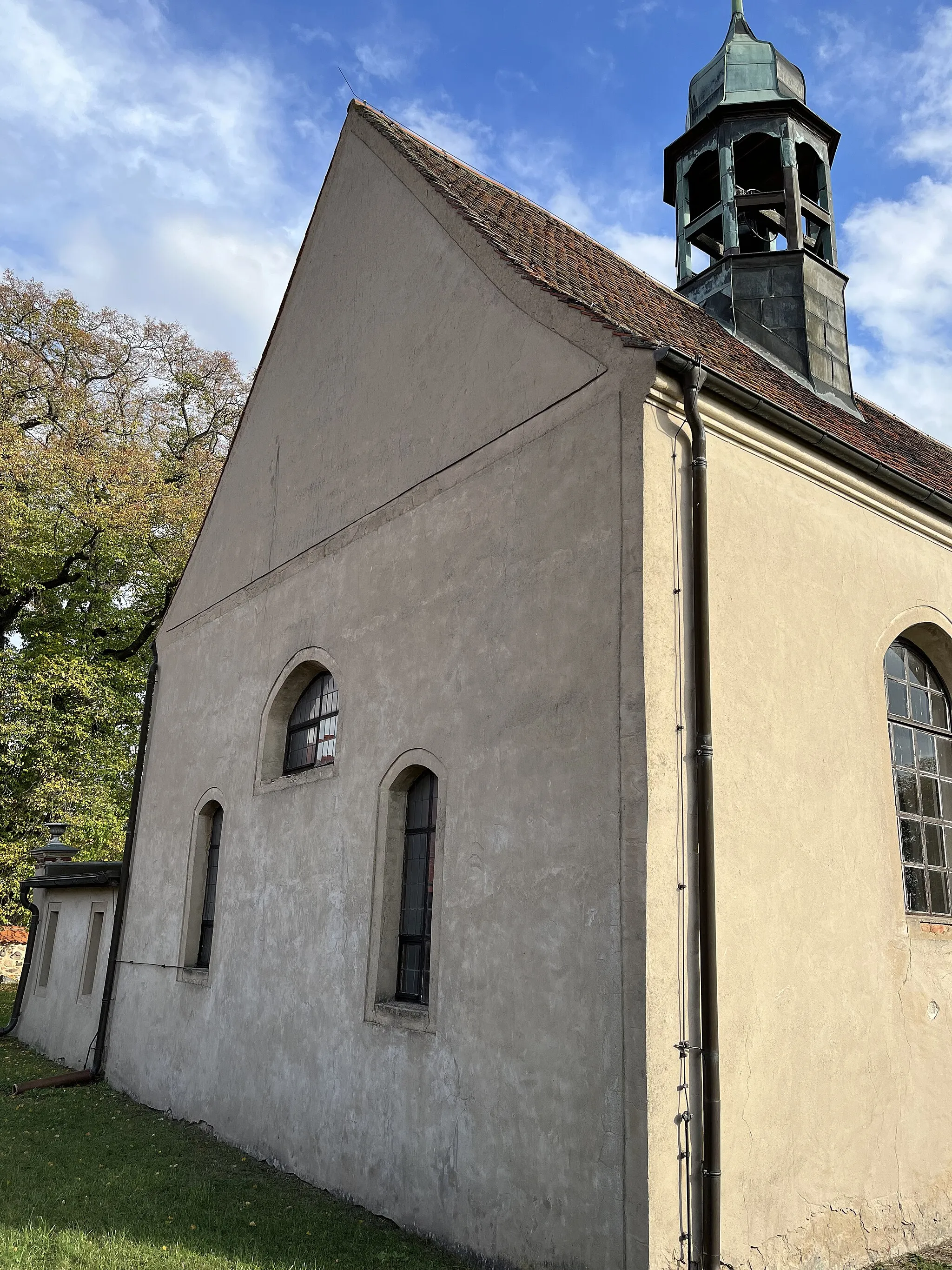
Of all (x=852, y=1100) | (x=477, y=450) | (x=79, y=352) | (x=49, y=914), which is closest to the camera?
(x=852, y=1100)

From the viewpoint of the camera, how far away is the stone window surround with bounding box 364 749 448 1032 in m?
7.20

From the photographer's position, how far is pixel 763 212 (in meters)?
13.1

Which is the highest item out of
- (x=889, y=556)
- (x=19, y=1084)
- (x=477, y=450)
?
(x=477, y=450)

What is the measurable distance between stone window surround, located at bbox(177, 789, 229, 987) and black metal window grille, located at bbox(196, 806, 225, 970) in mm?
34

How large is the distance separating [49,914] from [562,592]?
1334 centimetres

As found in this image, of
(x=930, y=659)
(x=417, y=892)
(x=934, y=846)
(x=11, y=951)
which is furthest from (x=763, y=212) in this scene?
(x=11, y=951)

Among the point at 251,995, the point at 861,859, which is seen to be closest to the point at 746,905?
the point at 861,859

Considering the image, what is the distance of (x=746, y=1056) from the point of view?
5.73 metres

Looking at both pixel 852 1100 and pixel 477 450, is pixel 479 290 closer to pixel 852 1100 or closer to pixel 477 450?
pixel 477 450

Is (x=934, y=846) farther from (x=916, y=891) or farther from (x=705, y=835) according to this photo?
(x=705, y=835)

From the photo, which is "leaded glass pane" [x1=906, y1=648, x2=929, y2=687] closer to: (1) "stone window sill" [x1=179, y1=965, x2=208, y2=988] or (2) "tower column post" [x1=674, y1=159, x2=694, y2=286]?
(2) "tower column post" [x1=674, y1=159, x2=694, y2=286]

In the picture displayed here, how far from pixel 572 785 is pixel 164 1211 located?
4.27 meters

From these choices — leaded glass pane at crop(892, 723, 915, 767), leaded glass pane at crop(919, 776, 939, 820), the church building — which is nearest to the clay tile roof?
the church building

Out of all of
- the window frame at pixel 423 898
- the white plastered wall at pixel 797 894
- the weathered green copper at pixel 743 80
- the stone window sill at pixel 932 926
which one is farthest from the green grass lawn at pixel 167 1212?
the weathered green copper at pixel 743 80
